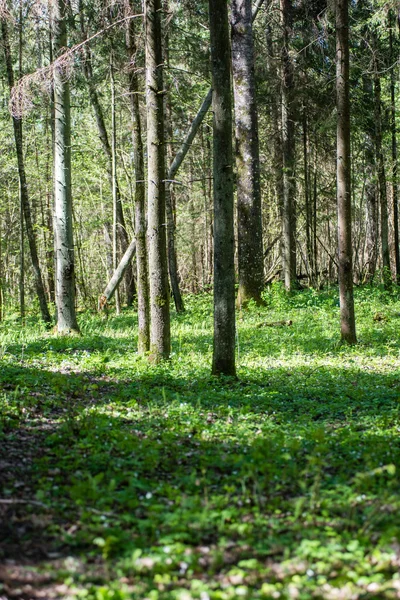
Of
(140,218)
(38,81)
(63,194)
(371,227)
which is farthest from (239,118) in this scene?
(371,227)

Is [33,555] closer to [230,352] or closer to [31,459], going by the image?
[31,459]

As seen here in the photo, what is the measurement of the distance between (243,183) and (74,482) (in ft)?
47.8

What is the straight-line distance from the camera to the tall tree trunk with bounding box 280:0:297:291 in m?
20.3

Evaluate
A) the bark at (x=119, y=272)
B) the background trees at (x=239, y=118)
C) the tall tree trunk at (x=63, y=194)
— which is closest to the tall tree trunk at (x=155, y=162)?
the background trees at (x=239, y=118)

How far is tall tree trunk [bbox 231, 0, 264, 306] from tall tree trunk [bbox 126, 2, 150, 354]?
24.0ft

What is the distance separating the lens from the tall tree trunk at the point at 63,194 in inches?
527

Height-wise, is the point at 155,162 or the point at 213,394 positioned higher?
the point at 155,162

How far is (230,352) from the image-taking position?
9156 millimetres

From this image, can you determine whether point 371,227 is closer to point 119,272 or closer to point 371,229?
point 371,229

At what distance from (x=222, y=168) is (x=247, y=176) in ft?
32.1

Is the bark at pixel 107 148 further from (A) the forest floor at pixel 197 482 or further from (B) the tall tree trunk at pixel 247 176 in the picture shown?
(A) the forest floor at pixel 197 482

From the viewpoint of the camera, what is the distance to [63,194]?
13.6 meters

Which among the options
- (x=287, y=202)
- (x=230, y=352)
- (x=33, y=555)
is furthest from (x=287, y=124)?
(x=33, y=555)

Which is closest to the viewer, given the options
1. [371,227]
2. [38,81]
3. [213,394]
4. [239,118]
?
[213,394]
